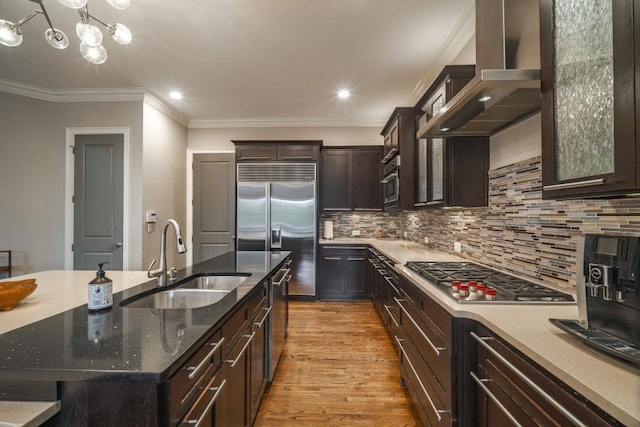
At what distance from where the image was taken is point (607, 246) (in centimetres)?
92

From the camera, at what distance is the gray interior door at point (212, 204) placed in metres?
5.02

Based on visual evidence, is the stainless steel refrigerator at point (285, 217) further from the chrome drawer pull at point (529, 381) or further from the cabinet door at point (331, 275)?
the chrome drawer pull at point (529, 381)

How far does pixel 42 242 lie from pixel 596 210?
5.33m

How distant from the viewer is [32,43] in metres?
2.79

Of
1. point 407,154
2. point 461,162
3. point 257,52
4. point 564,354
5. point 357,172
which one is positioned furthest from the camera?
point 357,172

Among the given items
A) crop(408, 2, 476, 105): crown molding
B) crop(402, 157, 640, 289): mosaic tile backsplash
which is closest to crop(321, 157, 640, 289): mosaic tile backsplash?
crop(402, 157, 640, 289): mosaic tile backsplash

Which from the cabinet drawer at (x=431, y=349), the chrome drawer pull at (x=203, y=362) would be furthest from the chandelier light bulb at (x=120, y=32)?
the cabinet drawer at (x=431, y=349)

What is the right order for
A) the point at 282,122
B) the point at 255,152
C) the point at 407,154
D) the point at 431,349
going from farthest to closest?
the point at 282,122 < the point at 255,152 < the point at 407,154 < the point at 431,349

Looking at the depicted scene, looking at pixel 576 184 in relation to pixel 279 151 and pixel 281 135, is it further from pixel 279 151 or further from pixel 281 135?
pixel 281 135

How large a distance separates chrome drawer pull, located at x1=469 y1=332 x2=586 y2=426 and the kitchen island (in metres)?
1.04

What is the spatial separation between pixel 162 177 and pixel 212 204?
A: 3.10ft

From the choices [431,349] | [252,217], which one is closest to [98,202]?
[252,217]

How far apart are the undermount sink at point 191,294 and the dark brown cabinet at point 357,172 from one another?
119 inches

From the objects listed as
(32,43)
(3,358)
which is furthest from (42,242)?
(3,358)
